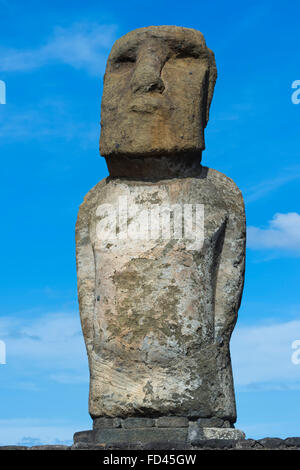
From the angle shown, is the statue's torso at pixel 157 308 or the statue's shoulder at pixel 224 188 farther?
the statue's shoulder at pixel 224 188

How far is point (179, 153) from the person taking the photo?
8.79 meters

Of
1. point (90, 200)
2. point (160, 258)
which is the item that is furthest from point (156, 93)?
point (160, 258)

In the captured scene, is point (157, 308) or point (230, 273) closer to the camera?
point (157, 308)

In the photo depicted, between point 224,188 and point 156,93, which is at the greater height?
point 156,93

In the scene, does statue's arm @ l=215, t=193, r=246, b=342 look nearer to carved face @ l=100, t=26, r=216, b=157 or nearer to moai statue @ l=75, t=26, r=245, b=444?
moai statue @ l=75, t=26, r=245, b=444

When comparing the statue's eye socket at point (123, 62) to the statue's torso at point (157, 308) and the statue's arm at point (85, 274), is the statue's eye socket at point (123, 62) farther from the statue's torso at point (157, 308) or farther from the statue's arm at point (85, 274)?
the statue's arm at point (85, 274)

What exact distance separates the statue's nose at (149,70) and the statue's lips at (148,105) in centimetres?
10

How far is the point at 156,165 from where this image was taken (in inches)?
350

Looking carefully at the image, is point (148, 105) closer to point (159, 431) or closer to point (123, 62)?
point (123, 62)

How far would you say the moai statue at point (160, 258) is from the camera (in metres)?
8.42

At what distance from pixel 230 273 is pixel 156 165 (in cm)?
128

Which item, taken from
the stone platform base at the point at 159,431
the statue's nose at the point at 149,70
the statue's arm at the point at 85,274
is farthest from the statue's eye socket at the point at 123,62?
the stone platform base at the point at 159,431
